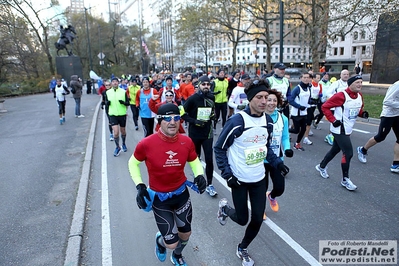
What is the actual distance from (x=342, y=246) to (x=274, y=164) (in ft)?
4.70

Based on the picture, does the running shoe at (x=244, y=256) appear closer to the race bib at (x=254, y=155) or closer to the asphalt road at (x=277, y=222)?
the asphalt road at (x=277, y=222)

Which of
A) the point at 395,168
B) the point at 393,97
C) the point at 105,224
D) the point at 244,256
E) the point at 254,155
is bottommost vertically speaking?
the point at 105,224

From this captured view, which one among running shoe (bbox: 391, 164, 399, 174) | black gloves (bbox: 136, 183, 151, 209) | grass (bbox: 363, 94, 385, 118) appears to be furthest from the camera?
grass (bbox: 363, 94, 385, 118)

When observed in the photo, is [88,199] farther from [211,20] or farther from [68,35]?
[68,35]

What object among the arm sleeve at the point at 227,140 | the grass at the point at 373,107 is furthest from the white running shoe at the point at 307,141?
the arm sleeve at the point at 227,140

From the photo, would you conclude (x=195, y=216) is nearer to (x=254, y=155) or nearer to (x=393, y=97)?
(x=254, y=155)

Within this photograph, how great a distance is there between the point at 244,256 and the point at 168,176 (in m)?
1.32

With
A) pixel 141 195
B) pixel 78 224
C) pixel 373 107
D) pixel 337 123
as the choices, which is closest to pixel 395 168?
pixel 337 123

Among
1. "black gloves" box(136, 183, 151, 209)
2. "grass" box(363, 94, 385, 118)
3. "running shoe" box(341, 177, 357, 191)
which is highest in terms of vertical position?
"black gloves" box(136, 183, 151, 209)

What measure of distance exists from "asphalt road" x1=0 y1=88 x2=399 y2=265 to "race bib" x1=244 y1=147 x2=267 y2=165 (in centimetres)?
120

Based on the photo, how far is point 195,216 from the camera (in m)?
4.48

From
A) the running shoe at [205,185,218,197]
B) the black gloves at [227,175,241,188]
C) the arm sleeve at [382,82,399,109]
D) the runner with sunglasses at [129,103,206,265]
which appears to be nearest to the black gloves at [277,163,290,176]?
the black gloves at [227,175,241,188]

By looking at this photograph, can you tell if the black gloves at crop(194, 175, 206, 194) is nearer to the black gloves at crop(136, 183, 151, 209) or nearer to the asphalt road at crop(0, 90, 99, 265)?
the black gloves at crop(136, 183, 151, 209)

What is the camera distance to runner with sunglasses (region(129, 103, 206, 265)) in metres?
2.91
